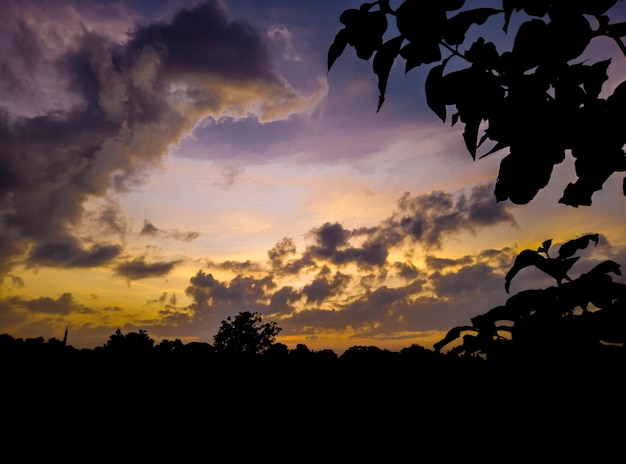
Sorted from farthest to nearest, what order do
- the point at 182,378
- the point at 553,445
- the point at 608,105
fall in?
the point at 182,378
the point at 553,445
the point at 608,105

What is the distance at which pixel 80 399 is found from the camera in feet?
14.4

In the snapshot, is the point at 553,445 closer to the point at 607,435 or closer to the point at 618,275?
the point at 607,435

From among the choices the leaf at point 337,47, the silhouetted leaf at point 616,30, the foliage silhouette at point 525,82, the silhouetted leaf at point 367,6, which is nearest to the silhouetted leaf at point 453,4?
the foliage silhouette at point 525,82

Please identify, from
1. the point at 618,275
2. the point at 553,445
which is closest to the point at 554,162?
the point at 618,275

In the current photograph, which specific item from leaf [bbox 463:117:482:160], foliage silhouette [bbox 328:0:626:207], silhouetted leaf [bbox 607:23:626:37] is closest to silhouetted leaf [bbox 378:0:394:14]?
foliage silhouette [bbox 328:0:626:207]

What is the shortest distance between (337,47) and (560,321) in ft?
4.31

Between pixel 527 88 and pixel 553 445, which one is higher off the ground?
pixel 527 88

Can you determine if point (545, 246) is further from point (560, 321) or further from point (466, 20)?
point (466, 20)

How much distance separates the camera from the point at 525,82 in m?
1.45

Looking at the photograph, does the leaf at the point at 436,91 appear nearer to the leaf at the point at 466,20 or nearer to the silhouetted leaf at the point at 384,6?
the leaf at the point at 466,20

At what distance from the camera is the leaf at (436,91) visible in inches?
61.8

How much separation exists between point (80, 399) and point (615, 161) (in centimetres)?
495

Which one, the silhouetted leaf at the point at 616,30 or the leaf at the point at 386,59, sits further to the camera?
the leaf at the point at 386,59

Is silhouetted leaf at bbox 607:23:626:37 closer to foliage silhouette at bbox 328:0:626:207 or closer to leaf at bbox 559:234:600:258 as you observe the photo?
foliage silhouette at bbox 328:0:626:207
